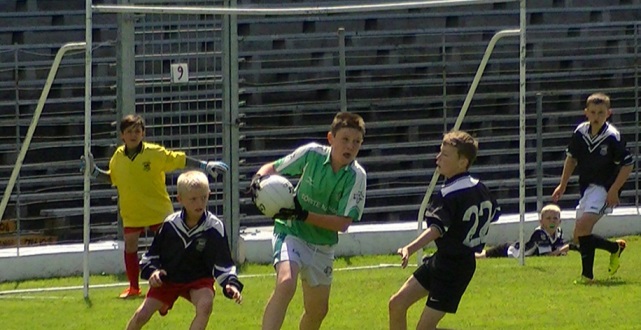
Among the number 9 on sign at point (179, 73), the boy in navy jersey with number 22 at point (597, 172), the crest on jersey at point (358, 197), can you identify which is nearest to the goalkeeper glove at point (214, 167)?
the number 9 on sign at point (179, 73)

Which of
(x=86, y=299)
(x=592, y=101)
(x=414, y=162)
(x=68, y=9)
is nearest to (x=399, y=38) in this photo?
(x=414, y=162)

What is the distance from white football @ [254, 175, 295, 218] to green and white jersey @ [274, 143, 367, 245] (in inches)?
12.4

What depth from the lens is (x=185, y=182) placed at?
25.2 ft

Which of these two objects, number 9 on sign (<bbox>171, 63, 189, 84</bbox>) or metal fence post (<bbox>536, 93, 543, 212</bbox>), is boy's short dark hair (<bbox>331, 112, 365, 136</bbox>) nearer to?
number 9 on sign (<bbox>171, 63, 189, 84</bbox>)

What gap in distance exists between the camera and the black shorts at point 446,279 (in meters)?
7.85

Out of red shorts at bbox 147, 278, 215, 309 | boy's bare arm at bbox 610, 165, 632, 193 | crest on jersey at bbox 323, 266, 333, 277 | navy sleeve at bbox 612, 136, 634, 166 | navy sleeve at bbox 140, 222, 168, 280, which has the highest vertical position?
navy sleeve at bbox 612, 136, 634, 166

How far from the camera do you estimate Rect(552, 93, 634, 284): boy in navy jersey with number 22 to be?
1170 centimetres

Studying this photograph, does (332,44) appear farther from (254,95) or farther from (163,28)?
(163,28)

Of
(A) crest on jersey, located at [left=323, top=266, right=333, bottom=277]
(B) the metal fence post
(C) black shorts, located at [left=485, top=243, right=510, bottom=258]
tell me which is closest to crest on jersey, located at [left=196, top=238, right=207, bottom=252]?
(A) crest on jersey, located at [left=323, top=266, right=333, bottom=277]

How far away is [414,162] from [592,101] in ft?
20.2

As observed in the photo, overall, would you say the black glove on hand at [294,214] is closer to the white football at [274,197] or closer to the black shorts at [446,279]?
the white football at [274,197]

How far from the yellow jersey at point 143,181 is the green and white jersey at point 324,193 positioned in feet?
12.2

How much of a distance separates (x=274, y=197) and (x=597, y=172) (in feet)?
15.9

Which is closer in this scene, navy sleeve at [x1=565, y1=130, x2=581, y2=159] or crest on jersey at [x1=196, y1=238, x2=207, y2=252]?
crest on jersey at [x1=196, y1=238, x2=207, y2=252]
